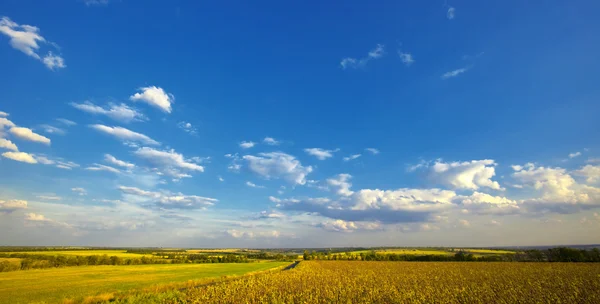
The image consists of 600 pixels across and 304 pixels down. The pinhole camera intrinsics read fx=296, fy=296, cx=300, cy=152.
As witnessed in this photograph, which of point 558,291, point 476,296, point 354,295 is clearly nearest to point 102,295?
point 354,295

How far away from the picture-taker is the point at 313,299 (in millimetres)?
26625

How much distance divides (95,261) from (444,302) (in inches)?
4121

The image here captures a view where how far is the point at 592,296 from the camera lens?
79.2 ft

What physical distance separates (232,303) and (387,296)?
14085 millimetres

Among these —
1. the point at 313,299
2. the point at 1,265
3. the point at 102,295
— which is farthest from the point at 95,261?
the point at 313,299

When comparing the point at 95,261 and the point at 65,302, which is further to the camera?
the point at 95,261

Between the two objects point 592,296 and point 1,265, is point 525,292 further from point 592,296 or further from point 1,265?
point 1,265

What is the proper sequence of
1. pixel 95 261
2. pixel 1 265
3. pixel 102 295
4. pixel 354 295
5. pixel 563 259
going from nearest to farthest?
pixel 354 295, pixel 102 295, pixel 1 265, pixel 563 259, pixel 95 261

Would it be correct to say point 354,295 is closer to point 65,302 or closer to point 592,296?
point 592,296

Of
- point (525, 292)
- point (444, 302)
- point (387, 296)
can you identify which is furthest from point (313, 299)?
point (525, 292)

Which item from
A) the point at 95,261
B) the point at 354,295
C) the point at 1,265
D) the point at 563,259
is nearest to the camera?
the point at 354,295

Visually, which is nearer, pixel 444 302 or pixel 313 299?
pixel 444 302

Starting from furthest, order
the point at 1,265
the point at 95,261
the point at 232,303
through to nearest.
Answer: the point at 95,261 → the point at 1,265 → the point at 232,303

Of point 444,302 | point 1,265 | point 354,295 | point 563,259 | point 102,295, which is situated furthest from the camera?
point 563,259
